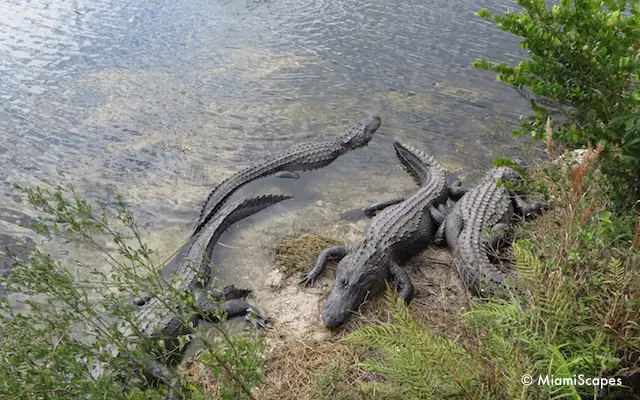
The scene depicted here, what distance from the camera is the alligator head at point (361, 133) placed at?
7.06 m

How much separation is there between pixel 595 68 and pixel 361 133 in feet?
15.1

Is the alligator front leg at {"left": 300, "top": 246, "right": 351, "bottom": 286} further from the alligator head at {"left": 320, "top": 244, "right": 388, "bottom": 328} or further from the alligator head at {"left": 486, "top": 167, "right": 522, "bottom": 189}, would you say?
the alligator head at {"left": 486, "top": 167, "right": 522, "bottom": 189}

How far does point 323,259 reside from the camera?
15.6 feet

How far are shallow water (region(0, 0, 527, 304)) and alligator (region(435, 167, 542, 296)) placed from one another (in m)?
1.09

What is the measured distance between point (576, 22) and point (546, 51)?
0.21m

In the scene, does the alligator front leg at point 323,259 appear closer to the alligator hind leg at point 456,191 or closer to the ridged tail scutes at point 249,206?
the ridged tail scutes at point 249,206

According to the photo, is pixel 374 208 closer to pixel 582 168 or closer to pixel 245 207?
pixel 245 207

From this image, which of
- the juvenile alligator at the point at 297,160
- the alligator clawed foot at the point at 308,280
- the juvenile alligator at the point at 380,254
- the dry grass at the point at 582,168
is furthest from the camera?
the juvenile alligator at the point at 297,160

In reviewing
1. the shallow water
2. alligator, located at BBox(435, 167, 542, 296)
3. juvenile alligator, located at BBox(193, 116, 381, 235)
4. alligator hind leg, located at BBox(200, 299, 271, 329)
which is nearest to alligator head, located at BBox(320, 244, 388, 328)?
alligator hind leg, located at BBox(200, 299, 271, 329)

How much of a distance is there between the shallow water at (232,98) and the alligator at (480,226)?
1.09m

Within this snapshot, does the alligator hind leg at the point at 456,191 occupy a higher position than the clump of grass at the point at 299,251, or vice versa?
the alligator hind leg at the point at 456,191

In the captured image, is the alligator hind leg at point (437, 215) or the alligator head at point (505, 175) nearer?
the alligator hind leg at point (437, 215)

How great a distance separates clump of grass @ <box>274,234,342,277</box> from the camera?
15.8ft

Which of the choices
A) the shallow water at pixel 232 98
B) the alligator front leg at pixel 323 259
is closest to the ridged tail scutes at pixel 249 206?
the shallow water at pixel 232 98
